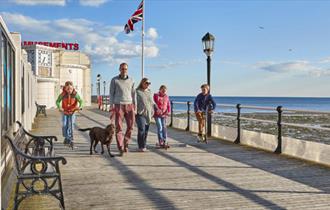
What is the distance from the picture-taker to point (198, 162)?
7.75m

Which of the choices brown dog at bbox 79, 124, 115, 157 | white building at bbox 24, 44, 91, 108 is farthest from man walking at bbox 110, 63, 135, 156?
white building at bbox 24, 44, 91, 108

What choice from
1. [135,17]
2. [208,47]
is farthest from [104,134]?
[135,17]

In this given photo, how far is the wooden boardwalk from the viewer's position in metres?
4.83

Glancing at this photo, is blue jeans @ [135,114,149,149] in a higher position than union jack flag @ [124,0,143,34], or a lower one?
lower

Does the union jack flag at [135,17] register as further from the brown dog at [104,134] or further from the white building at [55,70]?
the white building at [55,70]

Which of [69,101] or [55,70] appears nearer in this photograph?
[69,101]

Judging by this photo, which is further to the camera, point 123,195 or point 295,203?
point 123,195

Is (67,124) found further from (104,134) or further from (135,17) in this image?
(135,17)

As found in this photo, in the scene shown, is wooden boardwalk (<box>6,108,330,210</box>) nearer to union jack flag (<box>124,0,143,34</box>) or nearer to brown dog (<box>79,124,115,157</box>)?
brown dog (<box>79,124,115,157</box>)

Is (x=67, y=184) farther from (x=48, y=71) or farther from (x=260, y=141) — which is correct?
(x=48, y=71)

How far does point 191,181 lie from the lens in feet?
19.8

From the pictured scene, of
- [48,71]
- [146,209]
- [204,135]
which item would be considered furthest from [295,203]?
[48,71]

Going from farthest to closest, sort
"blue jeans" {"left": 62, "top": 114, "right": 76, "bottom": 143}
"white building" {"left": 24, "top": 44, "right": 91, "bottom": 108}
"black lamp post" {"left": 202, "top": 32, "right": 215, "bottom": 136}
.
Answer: "white building" {"left": 24, "top": 44, "right": 91, "bottom": 108}, "black lamp post" {"left": 202, "top": 32, "right": 215, "bottom": 136}, "blue jeans" {"left": 62, "top": 114, "right": 76, "bottom": 143}

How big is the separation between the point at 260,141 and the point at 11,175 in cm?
620
